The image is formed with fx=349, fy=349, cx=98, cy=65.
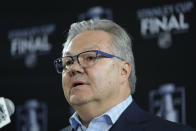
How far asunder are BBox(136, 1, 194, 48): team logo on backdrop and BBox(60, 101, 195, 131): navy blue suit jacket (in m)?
0.92

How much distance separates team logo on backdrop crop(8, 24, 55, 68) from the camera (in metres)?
2.72

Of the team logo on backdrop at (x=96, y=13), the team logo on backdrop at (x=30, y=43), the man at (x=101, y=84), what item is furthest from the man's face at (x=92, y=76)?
the team logo on backdrop at (x=30, y=43)

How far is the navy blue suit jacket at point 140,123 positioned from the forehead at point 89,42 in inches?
11.2

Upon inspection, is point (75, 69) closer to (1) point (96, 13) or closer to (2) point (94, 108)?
(2) point (94, 108)

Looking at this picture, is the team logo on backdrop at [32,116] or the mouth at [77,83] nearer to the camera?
the mouth at [77,83]

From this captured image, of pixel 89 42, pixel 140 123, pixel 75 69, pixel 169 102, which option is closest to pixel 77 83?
pixel 75 69

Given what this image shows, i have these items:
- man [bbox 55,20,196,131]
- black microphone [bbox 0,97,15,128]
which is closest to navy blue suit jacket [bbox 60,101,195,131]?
man [bbox 55,20,196,131]

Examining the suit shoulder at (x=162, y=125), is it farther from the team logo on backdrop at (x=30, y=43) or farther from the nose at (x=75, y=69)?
the team logo on backdrop at (x=30, y=43)

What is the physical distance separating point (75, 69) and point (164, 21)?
3.45ft

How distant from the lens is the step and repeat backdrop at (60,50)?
7.08ft

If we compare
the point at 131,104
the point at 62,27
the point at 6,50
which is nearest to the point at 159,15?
the point at 62,27

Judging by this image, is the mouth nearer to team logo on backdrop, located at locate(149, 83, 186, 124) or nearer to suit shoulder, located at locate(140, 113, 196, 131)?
suit shoulder, located at locate(140, 113, 196, 131)

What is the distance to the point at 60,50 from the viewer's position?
2654mm

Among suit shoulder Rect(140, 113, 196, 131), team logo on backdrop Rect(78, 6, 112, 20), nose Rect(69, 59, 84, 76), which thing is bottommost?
suit shoulder Rect(140, 113, 196, 131)
